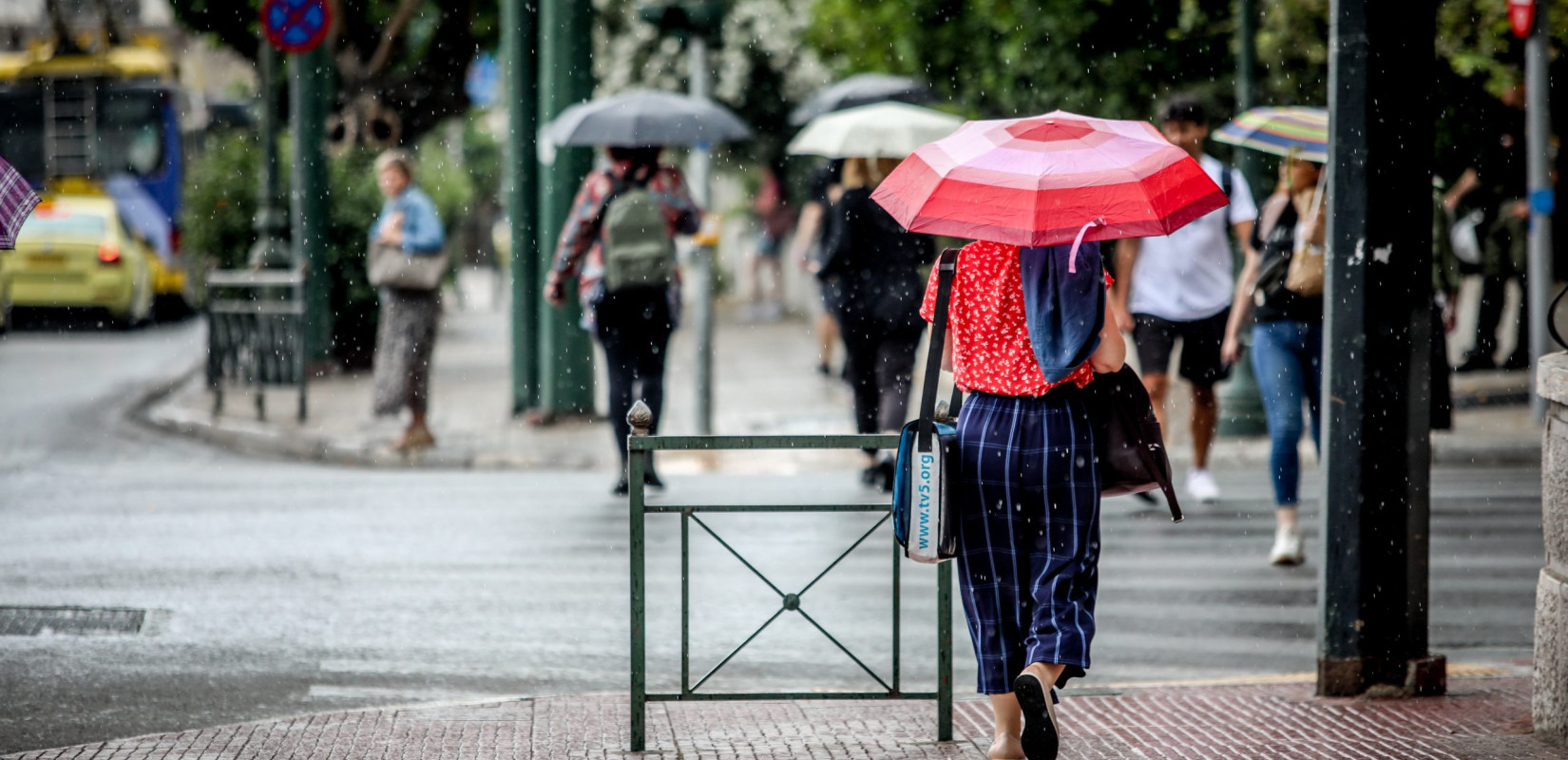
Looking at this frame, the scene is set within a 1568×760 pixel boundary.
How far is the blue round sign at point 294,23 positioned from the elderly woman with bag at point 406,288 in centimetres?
288

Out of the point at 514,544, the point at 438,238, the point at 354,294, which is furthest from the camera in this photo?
the point at 354,294

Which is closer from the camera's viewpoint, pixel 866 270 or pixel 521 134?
pixel 866 270

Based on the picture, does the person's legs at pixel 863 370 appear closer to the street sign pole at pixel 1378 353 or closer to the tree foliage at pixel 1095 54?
the street sign pole at pixel 1378 353

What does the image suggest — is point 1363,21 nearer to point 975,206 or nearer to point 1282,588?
point 975,206

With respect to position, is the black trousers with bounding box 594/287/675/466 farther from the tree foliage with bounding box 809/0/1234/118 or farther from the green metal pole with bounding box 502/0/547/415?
the tree foliage with bounding box 809/0/1234/118

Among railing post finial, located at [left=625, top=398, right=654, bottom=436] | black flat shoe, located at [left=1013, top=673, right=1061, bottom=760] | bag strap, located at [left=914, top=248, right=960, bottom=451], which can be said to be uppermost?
bag strap, located at [left=914, top=248, right=960, bottom=451]

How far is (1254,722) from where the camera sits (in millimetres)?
5316

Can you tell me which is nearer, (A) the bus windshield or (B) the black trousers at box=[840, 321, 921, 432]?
(B) the black trousers at box=[840, 321, 921, 432]

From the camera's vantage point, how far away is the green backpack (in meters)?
9.44

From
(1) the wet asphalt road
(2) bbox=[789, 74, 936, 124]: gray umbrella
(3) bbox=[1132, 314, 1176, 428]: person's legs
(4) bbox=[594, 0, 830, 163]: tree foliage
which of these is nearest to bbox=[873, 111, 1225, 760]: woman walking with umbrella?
(1) the wet asphalt road

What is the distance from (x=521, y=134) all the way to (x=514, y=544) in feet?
17.8

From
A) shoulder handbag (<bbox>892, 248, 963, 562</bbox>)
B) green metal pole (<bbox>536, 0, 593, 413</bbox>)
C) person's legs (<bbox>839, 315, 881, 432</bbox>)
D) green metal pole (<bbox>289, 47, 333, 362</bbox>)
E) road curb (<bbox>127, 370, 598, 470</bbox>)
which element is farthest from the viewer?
green metal pole (<bbox>289, 47, 333, 362</bbox>)

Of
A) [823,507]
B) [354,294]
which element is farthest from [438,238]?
[823,507]

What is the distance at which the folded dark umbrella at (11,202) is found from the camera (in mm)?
5508
